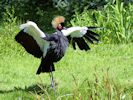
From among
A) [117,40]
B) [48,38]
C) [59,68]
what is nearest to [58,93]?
[48,38]

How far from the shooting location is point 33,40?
703 centimetres

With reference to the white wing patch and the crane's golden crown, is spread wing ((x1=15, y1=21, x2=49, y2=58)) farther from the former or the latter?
the white wing patch

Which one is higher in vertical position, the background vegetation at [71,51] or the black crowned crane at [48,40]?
the black crowned crane at [48,40]

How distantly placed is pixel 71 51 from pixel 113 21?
1323 millimetres

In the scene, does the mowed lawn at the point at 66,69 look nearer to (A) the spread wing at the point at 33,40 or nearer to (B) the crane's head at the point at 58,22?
(A) the spread wing at the point at 33,40

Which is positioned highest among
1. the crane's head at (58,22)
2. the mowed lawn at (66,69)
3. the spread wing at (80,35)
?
the crane's head at (58,22)

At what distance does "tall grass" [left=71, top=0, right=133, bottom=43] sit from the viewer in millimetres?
10578

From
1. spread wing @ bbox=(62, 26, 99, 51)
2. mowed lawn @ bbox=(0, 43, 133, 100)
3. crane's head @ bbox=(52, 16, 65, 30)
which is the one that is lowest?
mowed lawn @ bbox=(0, 43, 133, 100)

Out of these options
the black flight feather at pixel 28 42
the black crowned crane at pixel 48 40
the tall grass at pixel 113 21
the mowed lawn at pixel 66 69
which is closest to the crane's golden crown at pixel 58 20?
the black crowned crane at pixel 48 40

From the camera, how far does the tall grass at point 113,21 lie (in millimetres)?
10578

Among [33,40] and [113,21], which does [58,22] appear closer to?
[33,40]

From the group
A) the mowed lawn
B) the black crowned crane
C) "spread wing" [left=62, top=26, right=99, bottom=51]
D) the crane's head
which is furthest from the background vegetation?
the crane's head

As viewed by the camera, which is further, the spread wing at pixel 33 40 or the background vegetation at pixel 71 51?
the background vegetation at pixel 71 51

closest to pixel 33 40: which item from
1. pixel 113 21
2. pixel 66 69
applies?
pixel 66 69
